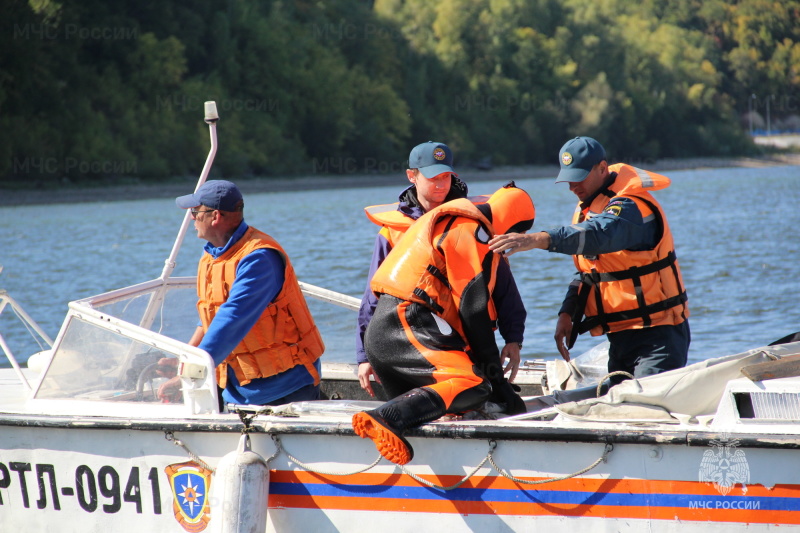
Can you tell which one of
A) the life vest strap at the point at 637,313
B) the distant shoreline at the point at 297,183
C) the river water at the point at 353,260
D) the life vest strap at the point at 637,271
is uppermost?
the life vest strap at the point at 637,271

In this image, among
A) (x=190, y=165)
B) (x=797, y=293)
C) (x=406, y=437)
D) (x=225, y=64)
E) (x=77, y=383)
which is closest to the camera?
(x=406, y=437)

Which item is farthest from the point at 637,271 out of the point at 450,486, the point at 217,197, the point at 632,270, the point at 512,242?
the point at 217,197

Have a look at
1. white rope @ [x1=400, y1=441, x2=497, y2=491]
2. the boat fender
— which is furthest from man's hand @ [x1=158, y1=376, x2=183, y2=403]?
white rope @ [x1=400, y1=441, x2=497, y2=491]

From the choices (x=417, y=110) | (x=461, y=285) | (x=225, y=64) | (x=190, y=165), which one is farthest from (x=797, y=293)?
(x=417, y=110)

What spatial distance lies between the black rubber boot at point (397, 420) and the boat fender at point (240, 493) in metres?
0.48

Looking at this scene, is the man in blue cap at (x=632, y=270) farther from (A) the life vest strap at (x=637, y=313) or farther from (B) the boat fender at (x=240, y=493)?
(B) the boat fender at (x=240, y=493)

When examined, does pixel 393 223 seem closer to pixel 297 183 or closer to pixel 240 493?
pixel 240 493

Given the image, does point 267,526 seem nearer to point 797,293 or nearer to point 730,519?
point 730,519

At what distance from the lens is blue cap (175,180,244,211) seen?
357 cm

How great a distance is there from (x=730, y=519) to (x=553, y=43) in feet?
241

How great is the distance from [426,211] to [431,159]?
0.82ft

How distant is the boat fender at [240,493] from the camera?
3322mm

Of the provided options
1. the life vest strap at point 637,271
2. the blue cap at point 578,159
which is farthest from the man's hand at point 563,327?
the blue cap at point 578,159

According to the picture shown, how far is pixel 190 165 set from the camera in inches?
1934
